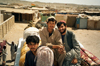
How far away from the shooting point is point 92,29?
15469 millimetres

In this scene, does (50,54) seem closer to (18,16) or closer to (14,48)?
(14,48)

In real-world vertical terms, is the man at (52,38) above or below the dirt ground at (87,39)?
above

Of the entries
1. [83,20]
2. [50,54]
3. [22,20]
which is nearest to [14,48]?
[50,54]

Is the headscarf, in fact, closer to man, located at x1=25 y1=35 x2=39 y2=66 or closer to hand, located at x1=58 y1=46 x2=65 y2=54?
man, located at x1=25 y1=35 x2=39 y2=66

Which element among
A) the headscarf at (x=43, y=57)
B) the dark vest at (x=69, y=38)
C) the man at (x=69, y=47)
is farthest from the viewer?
the dark vest at (x=69, y=38)

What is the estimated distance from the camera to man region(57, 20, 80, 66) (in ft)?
9.93

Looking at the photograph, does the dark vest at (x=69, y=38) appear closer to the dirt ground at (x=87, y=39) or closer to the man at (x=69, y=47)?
the man at (x=69, y=47)

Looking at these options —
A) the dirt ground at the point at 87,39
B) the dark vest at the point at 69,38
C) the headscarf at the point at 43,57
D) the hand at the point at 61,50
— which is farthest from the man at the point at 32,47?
the dirt ground at the point at 87,39

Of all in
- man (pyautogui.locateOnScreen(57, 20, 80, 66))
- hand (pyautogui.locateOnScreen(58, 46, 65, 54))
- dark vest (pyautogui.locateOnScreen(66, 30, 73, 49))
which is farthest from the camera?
dark vest (pyautogui.locateOnScreen(66, 30, 73, 49))

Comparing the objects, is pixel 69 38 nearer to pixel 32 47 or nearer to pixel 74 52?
pixel 74 52

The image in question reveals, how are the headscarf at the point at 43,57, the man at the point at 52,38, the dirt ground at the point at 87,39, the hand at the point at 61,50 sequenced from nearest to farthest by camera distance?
the headscarf at the point at 43,57, the hand at the point at 61,50, the man at the point at 52,38, the dirt ground at the point at 87,39

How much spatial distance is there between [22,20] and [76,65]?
58.7 ft

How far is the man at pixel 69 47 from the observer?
303cm

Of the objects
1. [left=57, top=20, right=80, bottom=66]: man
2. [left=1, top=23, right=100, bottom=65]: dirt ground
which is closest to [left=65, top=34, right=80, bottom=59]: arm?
[left=57, top=20, right=80, bottom=66]: man
